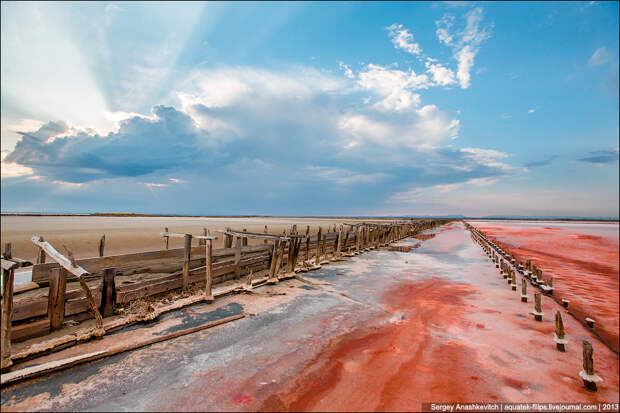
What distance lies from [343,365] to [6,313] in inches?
268

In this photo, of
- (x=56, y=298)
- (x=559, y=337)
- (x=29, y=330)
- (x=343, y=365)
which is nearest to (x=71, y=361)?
(x=29, y=330)

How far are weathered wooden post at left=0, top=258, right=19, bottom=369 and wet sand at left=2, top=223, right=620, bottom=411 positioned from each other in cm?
86

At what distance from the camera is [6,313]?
5215 millimetres

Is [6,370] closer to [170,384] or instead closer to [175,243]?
[170,384]

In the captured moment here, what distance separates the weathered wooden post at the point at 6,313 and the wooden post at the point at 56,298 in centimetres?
134

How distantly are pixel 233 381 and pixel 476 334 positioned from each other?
6.55 m

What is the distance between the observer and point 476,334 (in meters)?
7.37

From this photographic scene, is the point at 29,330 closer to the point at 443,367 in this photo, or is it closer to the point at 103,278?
the point at 103,278

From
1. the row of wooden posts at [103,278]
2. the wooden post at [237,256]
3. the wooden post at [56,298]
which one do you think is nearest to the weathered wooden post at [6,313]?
the row of wooden posts at [103,278]

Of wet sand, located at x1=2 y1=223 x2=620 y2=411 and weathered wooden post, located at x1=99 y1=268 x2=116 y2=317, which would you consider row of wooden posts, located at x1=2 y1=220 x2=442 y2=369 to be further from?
wet sand, located at x1=2 y1=223 x2=620 y2=411

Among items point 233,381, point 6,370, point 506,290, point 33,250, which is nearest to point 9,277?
point 6,370

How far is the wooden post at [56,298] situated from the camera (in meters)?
6.60

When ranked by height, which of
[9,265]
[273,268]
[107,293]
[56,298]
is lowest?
[273,268]

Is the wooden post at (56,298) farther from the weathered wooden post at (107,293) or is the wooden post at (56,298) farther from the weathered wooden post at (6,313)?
the weathered wooden post at (6,313)
